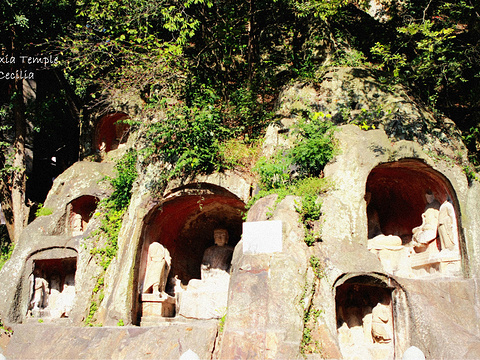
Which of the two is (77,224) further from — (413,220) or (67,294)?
(413,220)

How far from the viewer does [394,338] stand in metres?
7.43

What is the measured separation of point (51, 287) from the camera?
1246cm

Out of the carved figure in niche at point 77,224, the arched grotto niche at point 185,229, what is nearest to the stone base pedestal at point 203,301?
the arched grotto niche at point 185,229

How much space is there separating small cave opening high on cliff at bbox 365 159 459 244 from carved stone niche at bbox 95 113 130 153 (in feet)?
31.3

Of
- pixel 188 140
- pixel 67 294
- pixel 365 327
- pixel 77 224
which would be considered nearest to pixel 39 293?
pixel 67 294

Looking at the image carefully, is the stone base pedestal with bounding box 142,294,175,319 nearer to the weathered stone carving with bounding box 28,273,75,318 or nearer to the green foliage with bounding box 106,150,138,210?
the weathered stone carving with bounding box 28,273,75,318

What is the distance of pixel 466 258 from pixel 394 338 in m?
2.36

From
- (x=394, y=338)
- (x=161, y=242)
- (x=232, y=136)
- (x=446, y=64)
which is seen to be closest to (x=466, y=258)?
(x=394, y=338)

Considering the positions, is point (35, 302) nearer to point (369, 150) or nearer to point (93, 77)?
point (93, 77)

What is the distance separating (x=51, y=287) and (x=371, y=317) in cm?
887

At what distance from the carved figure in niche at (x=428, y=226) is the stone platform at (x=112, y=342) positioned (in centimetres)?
479

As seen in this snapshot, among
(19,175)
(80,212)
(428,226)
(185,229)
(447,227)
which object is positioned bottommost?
(447,227)

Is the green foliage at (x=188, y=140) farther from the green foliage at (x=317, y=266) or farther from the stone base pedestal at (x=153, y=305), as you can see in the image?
the green foliage at (x=317, y=266)

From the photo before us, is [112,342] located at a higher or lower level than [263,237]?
lower
